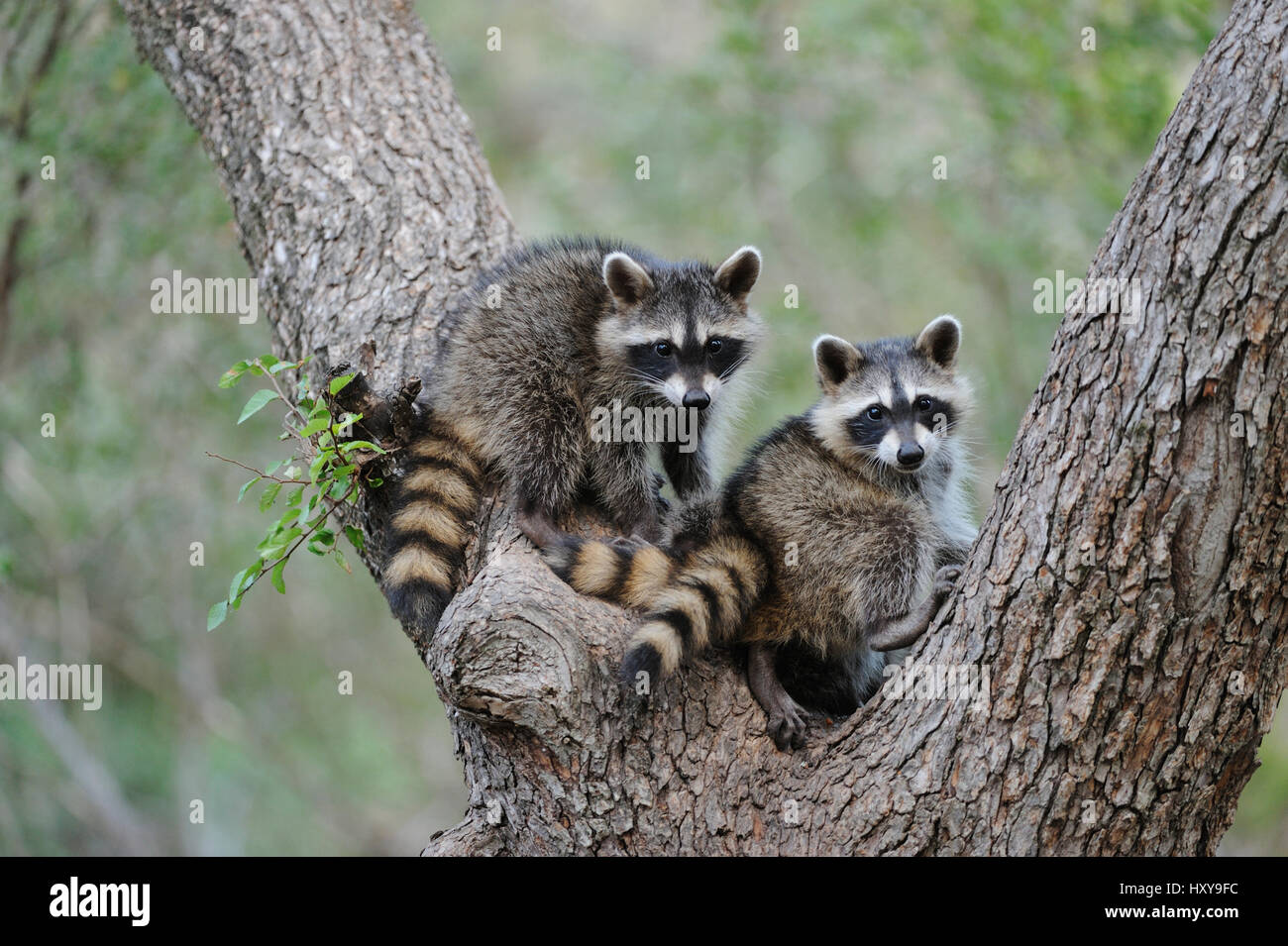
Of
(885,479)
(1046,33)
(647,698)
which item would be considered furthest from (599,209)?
(647,698)

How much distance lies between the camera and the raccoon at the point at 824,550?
3910 mm

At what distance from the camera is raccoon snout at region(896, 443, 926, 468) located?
180 inches

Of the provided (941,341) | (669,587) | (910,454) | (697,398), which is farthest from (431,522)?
(941,341)

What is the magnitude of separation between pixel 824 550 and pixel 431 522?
1448 mm

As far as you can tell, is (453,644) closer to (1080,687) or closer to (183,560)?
(1080,687)

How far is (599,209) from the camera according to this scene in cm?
1202

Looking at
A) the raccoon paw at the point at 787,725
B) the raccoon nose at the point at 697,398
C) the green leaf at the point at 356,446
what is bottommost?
the raccoon paw at the point at 787,725

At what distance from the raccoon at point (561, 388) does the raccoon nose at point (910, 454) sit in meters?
0.93

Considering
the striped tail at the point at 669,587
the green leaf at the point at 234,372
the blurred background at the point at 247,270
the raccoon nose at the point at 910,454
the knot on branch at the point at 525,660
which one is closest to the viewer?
the knot on branch at the point at 525,660

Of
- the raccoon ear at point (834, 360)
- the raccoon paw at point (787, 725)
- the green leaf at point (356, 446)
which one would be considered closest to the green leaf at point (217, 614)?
the green leaf at point (356, 446)

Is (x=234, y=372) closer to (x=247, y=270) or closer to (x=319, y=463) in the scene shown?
(x=319, y=463)

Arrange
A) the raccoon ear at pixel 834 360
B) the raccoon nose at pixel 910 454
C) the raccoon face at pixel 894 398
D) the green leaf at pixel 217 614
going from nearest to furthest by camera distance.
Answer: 1. the green leaf at pixel 217 614
2. the raccoon nose at pixel 910 454
3. the raccoon face at pixel 894 398
4. the raccoon ear at pixel 834 360

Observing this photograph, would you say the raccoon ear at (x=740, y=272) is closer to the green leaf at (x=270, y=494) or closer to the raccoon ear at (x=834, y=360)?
the raccoon ear at (x=834, y=360)

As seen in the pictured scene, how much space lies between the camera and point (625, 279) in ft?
16.8
